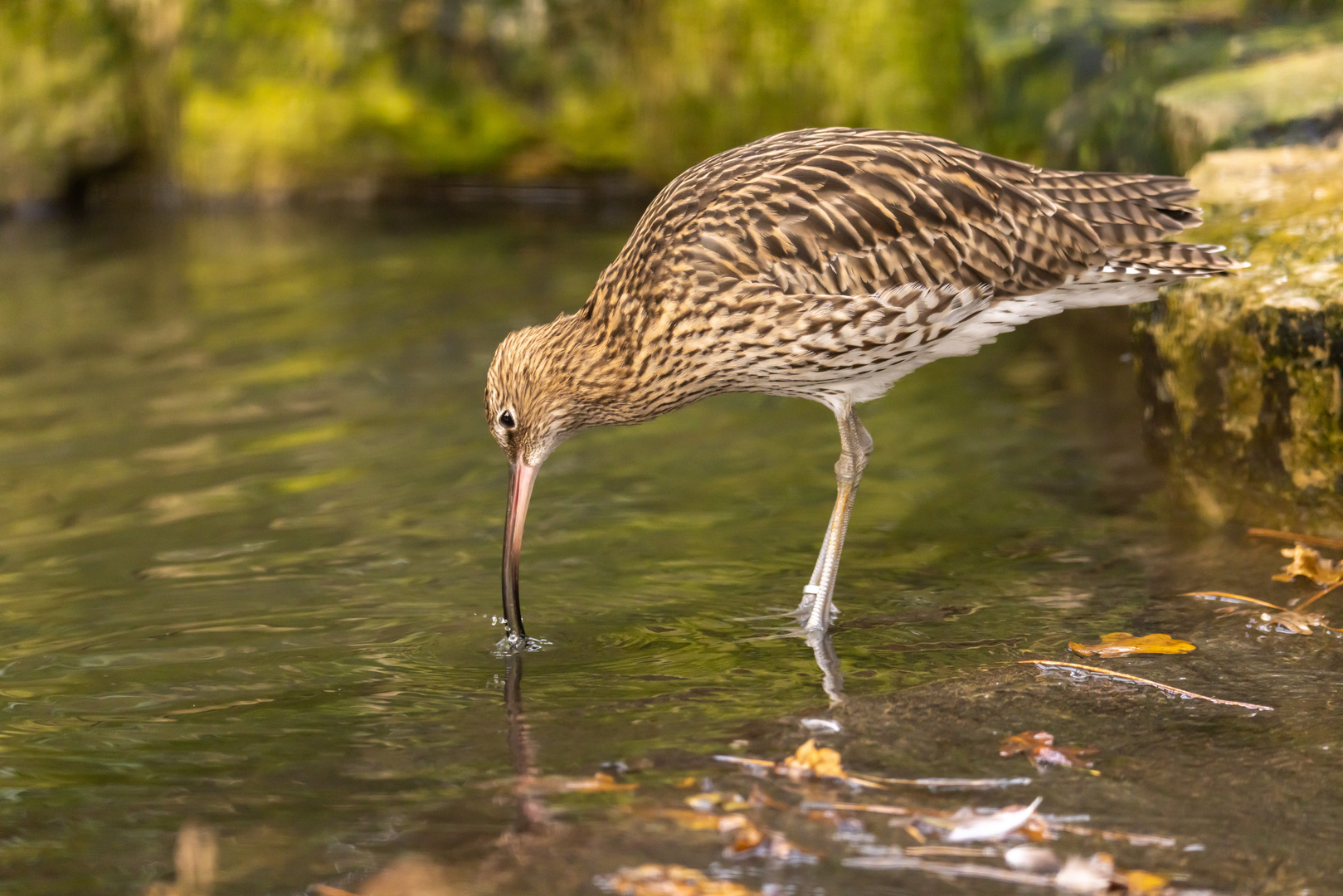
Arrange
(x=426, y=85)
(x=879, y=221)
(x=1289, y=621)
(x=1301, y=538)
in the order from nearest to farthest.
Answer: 1. (x=1289, y=621)
2. (x=879, y=221)
3. (x=1301, y=538)
4. (x=426, y=85)

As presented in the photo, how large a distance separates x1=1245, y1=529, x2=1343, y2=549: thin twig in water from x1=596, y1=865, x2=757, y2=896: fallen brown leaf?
3587mm

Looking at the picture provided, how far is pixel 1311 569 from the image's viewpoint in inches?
240

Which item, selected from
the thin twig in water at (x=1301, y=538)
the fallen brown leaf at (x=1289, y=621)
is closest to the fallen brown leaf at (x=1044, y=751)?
the fallen brown leaf at (x=1289, y=621)

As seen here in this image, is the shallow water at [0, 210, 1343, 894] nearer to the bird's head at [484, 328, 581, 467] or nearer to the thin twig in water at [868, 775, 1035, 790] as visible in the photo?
the thin twig in water at [868, 775, 1035, 790]

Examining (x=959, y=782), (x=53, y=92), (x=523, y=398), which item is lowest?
(x=959, y=782)

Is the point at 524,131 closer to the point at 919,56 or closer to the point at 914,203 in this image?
the point at 919,56

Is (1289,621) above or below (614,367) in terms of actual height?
below

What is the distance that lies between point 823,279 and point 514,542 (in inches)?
62.7

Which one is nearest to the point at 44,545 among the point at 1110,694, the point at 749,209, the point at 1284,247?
the point at 749,209

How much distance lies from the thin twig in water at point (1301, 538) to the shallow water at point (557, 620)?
0.13 m

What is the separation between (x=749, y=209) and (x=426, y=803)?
103 inches

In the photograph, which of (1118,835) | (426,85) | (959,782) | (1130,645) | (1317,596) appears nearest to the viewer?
(1118,835)

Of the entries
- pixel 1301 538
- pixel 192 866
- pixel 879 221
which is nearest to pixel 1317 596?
pixel 1301 538

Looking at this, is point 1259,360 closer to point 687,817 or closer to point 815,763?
point 815,763
